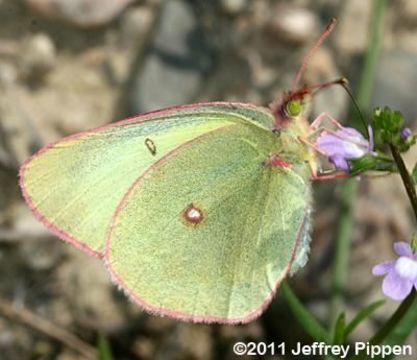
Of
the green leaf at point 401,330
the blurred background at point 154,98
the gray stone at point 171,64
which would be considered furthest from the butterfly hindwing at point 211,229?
the gray stone at point 171,64

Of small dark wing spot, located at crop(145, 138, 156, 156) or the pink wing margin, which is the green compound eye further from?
small dark wing spot, located at crop(145, 138, 156, 156)

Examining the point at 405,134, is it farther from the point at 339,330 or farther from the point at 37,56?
the point at 37,56

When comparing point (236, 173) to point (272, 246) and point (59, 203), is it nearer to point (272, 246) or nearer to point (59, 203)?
point (272, 246)

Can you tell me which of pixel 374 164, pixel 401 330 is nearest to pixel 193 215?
pixel 374 164

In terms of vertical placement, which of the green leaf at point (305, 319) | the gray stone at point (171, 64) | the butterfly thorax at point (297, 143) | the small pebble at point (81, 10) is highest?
the butterfly thorax at point (297, 143)

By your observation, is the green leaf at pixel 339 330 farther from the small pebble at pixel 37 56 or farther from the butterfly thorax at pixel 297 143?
the small pebble at pixel 37 56

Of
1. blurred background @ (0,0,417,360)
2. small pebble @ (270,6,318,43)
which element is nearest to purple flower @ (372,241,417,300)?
blurred background @ (0,0,417,360)

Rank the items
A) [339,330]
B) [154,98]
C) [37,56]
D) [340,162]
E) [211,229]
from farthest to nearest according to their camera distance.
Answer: [37,56] → [154,98] → [211,229] → [339,330] → [340,162]
